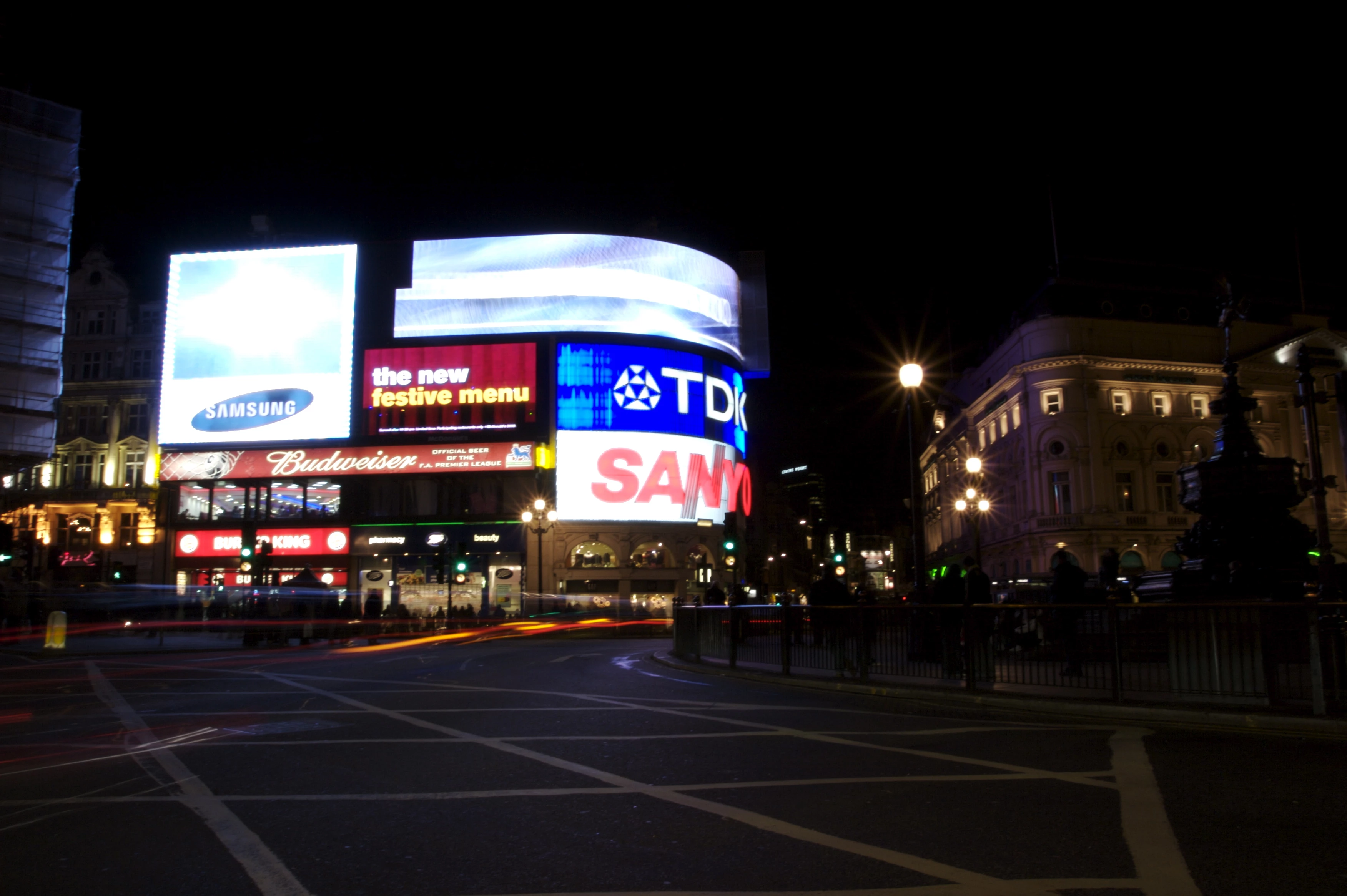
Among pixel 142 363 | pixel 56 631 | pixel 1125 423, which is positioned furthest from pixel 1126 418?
pixel 142 363

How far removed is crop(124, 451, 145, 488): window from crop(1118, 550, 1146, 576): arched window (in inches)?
2380

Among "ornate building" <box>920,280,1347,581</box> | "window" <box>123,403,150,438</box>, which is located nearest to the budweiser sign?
"window" <box>123,403,150,438</box>

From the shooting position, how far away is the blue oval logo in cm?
5809

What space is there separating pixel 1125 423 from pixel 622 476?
99.5 feet

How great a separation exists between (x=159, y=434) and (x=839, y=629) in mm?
56052

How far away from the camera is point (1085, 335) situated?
188 feet

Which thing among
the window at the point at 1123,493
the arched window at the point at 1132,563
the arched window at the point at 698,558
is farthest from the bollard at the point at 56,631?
the window at the point at 1123,493

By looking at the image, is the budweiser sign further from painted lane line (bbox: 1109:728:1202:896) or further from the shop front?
painted lane line (bbox: 1109:728:1202:896)

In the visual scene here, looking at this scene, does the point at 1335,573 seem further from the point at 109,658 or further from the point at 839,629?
the point at 109,658

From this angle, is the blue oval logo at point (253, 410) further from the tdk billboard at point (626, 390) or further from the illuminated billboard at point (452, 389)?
the tdk billboard at point (626, 390)

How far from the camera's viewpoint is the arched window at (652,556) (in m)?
59.2

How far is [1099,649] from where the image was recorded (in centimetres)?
1063

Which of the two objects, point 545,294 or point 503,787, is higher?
point 545,294

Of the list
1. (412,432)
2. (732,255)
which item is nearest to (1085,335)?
(732,255)
